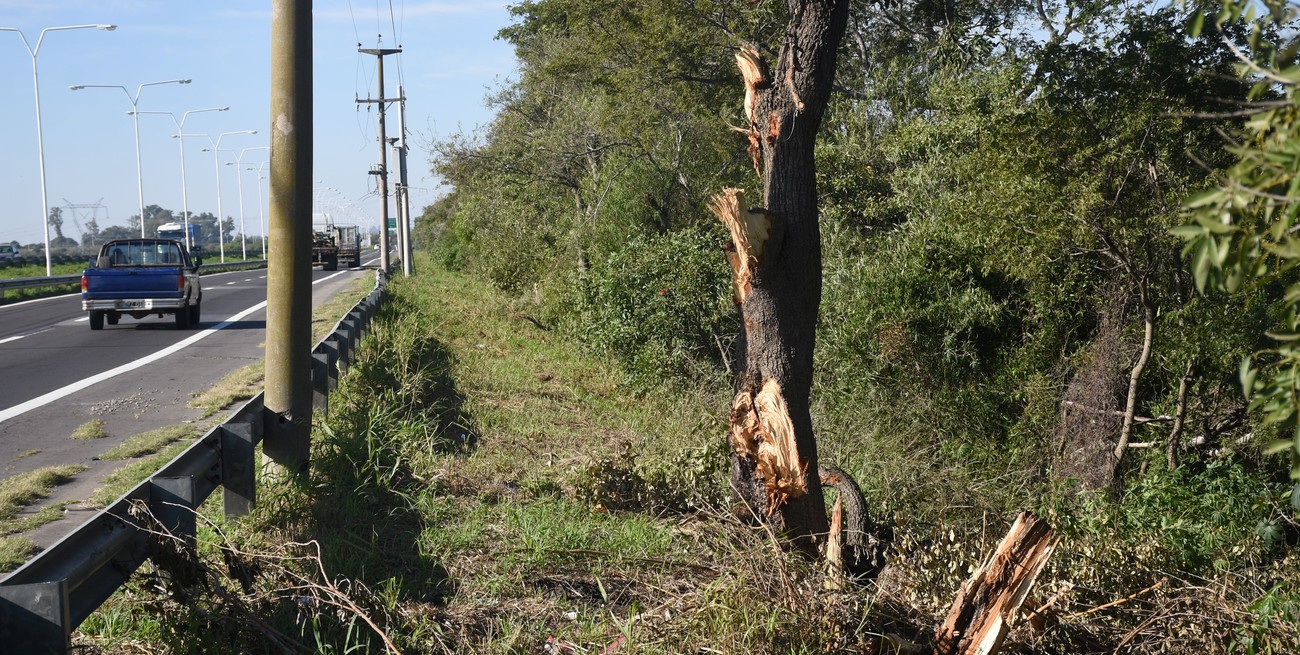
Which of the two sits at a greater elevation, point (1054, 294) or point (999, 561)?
point (1054, 294)

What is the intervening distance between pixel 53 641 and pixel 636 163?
57.9 feet

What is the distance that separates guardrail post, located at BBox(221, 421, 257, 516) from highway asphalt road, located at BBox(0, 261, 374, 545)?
1195mm

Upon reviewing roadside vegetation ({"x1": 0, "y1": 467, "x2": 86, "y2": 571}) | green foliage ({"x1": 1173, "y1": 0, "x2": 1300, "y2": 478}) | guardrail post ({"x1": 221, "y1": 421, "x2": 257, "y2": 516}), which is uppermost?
green foliage ({"x1": 1173, "y1": 0, "x2": 1300, "y2": 478})

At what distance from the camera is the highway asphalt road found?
9.22 metres

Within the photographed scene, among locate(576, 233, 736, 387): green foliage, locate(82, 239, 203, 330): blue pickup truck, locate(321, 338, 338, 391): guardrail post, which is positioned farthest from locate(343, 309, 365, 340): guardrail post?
locate(82, 239, 203, 330): blue pickup truck

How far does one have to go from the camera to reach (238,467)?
6.18 metres

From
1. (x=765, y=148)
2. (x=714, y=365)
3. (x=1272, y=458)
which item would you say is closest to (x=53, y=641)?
(x=765, y=148)

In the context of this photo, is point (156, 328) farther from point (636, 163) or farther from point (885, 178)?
point (885, 178)

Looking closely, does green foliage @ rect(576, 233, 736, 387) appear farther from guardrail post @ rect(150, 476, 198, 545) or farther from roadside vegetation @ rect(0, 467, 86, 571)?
guardrail post @ rect(150, 476, 198, 545)

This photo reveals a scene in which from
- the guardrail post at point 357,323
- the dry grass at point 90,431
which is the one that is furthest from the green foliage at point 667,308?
the dry grass at point 90,431

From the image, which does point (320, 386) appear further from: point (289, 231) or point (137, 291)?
point (137, 291)

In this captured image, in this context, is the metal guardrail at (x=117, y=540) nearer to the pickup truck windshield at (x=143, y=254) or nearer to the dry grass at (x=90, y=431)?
the dry grass at (x=90, y=431)

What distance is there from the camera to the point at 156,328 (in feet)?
68.5

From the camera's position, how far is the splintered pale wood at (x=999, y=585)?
4875 mm
